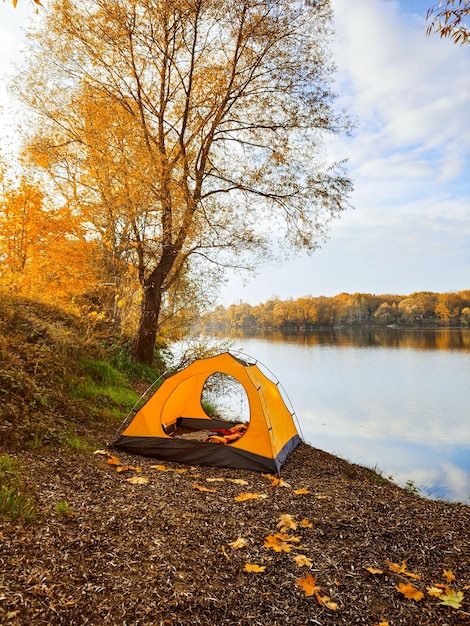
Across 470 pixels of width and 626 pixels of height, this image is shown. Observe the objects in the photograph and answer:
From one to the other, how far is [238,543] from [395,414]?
12401 millimetres

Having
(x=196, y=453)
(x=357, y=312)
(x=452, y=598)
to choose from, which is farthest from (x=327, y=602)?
(x=357, y=312)

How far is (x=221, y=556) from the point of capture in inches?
153

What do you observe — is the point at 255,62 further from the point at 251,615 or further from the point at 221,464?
the point at 251,615

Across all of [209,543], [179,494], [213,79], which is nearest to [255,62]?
[213,79]

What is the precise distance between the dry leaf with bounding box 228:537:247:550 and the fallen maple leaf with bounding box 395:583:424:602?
134 cm

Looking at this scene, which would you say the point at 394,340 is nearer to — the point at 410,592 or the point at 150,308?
the point at 150,308

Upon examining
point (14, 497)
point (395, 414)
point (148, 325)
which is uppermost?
point (148, 325)

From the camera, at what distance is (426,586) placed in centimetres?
352

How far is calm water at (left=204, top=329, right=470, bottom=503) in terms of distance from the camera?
10.2m

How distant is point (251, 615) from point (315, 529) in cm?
168

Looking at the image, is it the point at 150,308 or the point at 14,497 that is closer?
the point at 14,497

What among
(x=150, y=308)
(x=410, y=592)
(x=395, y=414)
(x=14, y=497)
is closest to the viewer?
(x=410, y=592)

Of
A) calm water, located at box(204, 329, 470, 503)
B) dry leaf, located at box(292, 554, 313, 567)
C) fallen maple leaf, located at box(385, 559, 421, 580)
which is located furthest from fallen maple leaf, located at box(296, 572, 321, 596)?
calm water, located at box(204, 329, 470, 503)

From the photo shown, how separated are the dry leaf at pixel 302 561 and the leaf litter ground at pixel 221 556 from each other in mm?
14
